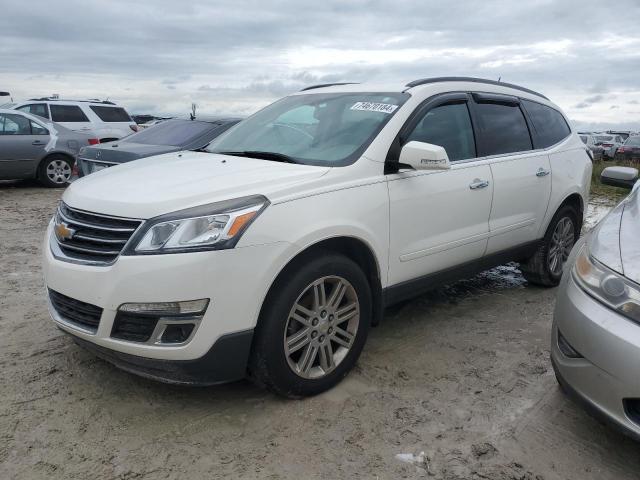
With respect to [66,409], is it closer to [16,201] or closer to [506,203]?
[506,203]

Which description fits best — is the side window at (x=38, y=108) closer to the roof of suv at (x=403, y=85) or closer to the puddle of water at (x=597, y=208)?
the roof of suv at (x=403, y=85)

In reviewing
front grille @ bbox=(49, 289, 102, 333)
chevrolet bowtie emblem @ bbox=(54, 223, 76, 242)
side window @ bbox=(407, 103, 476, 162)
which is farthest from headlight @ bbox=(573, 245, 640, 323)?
chevrolet bowtie emblem @ bbox=(54, 223, 76, 242)

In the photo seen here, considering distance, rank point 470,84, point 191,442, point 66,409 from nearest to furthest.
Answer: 1. point 191,442
2. point 66,409
3. point 470,84

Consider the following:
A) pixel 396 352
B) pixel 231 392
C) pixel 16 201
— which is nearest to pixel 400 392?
pixel 396 352

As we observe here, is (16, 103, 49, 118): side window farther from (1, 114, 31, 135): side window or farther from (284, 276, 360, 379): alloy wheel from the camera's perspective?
(284, 276, 360, 379): alloy wheel

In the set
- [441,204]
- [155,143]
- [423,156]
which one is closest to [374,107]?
[423,156]

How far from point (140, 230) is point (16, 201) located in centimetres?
788

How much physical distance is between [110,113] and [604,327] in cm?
1267

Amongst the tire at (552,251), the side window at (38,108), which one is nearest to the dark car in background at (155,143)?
the tire at (552,251)

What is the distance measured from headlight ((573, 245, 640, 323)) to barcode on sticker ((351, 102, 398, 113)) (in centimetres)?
151

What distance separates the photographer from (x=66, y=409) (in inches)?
120

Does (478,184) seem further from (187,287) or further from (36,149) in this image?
(36,149)

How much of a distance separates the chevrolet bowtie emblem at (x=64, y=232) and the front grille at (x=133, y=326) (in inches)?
23.6

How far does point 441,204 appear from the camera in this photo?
12.5ft
